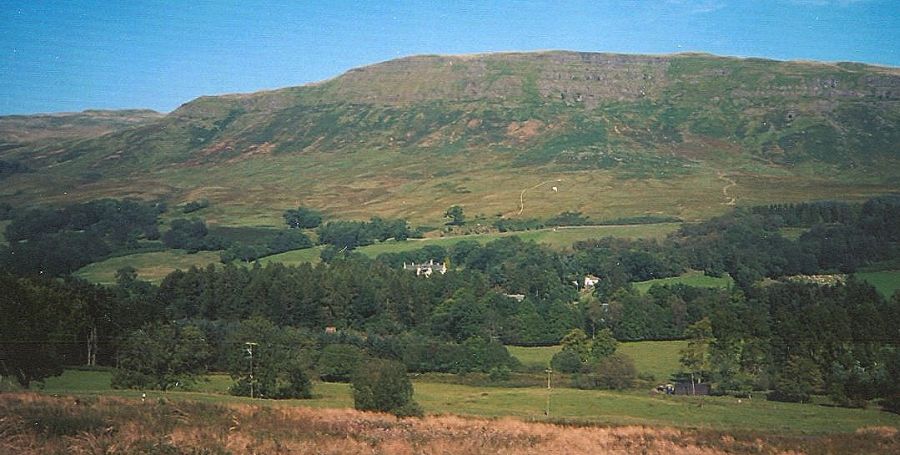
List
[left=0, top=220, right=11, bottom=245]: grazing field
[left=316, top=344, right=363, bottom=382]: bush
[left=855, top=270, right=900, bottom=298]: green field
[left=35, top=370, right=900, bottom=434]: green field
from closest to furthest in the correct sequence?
1. [left=35, top=370, right=900, bottom=434]: green field
2. [left=316, top=344, right=363, bottom=382]: bush
3. [left=855, top=270, right=900, bottom=298]: green field
4. [left=0, top=220, right=11, bottom=245]: grazing field

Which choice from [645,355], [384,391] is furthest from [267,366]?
[645,355]

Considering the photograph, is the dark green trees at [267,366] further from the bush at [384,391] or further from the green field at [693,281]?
the green field at [693,281]

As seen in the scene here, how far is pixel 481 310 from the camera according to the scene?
5988cm

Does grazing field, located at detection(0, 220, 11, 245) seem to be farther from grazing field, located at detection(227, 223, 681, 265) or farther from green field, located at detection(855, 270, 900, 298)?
green field, located at detection(855, 270, 900, 298)

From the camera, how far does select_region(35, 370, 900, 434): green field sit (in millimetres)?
31938

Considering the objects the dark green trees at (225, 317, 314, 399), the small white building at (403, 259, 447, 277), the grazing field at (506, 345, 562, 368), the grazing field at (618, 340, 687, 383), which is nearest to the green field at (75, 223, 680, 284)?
the small white building at (403, 259, 447, 277)

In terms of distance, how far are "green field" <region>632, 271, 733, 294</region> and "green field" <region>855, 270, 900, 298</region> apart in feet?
36.0

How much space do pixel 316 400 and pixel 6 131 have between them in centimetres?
10499

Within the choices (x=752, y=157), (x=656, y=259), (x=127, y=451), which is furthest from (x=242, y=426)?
(x=752, y=157)

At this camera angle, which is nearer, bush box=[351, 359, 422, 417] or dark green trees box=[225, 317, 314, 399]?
bush box=[351, 359, 422, 417]

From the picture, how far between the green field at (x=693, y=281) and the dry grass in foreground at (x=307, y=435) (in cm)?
4289

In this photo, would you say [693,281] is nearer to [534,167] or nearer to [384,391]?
[384,391]

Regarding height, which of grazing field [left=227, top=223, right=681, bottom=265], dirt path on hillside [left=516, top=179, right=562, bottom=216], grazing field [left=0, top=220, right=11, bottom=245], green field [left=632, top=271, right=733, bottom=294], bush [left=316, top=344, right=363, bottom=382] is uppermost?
dirt path on hillside [left=516, top=179, right=562, bottom=216]

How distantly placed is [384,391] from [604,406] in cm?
1317
